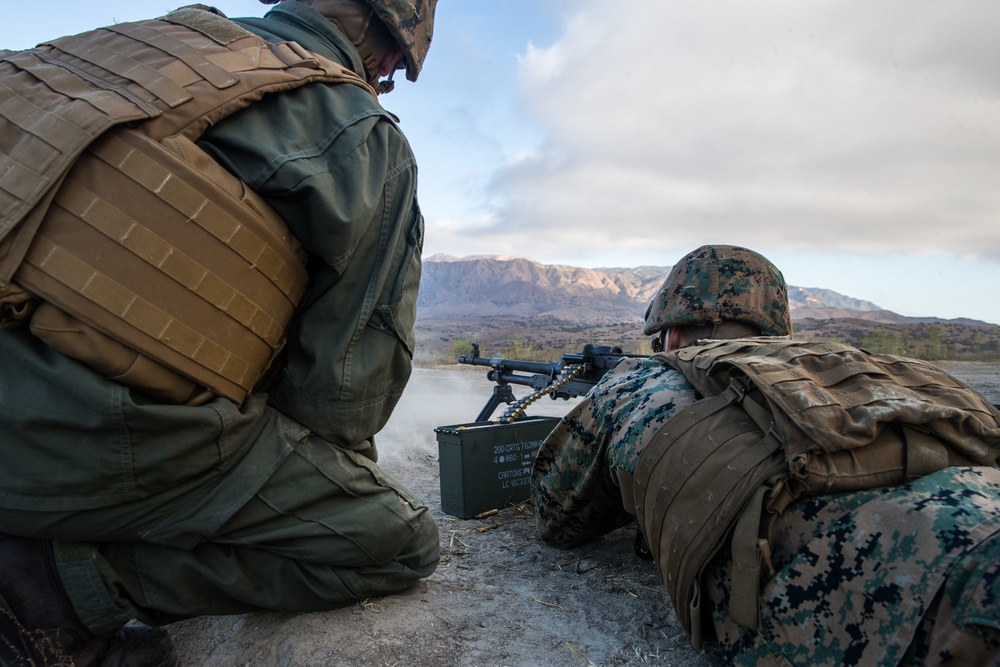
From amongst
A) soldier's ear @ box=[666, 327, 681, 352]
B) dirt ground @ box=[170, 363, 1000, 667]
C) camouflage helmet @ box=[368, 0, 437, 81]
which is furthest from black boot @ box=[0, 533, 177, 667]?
soldier's ear @ box=[666, 327, 681, 352]

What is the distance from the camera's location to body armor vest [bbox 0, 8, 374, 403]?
184 centimetres

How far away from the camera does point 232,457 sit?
2.23 meters

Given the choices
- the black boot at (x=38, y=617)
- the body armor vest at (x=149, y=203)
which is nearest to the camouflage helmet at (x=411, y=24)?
the body armor vest at (x=149, y=203)

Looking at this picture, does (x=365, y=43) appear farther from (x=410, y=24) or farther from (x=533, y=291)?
(x=533, y=291)

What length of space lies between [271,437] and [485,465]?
6.89 ft

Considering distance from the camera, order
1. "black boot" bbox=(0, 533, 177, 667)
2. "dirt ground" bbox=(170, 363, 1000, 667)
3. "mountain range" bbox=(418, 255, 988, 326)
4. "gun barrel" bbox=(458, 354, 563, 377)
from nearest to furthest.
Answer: "black boot" bbox=(0, 533, 177, 667), "dirt ground" bbox=(170, 363, 1000, 667), "gun barrel" bbox=(458, 354, 563, 377), "mountain range" bbox=(418, 255, 988, 326)

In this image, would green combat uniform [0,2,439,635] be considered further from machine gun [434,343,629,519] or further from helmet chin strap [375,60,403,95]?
machine gun [434,343,629,519]

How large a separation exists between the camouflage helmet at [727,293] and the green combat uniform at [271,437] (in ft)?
6.10

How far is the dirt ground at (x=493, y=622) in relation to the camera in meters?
2.32

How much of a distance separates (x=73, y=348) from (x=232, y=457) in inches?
23.8

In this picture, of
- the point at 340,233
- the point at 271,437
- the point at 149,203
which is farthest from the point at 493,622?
the point at 149,203

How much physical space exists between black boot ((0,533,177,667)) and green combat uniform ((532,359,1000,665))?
2.01 metres

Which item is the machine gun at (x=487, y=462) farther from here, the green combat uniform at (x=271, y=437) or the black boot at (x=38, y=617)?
the black boot at (x=38, y=617)

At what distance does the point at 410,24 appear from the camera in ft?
9.47
